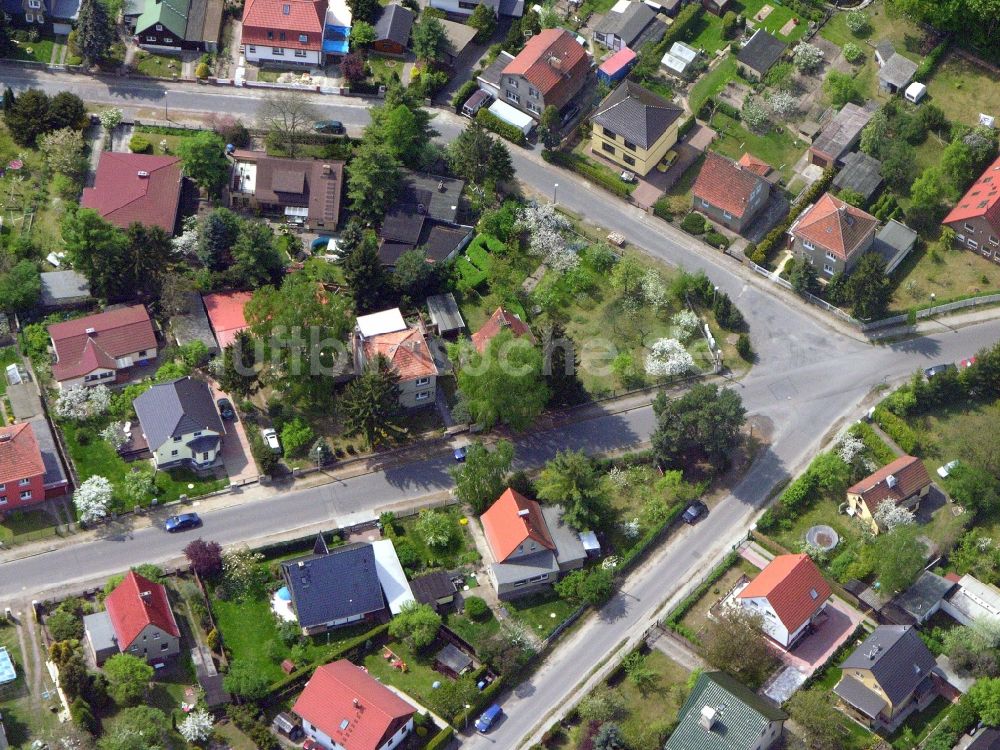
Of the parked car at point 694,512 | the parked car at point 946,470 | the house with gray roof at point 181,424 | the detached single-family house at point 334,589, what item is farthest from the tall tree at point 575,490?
the parked car at point 946,470

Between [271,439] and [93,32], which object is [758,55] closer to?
[271,439]

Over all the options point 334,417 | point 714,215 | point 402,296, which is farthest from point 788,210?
point 334,417

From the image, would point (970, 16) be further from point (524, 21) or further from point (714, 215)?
point (524, 21)

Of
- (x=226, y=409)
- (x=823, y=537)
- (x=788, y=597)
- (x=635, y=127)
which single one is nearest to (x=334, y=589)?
(x=226, y=409)

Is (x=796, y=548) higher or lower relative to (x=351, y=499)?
higher

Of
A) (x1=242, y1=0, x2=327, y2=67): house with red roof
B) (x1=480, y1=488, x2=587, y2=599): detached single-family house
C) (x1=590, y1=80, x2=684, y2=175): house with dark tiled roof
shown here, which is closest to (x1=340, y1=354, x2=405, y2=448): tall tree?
(x1=480, y1=488, x2=587, y2=599): detached single-family house
